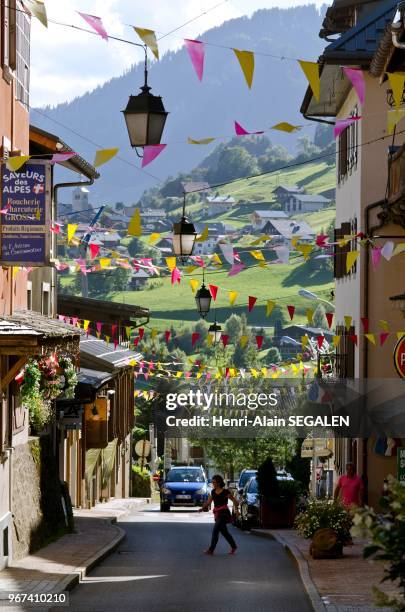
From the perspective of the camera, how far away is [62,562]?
1944cm

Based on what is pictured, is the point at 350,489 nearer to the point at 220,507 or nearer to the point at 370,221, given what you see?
the point at 220,507

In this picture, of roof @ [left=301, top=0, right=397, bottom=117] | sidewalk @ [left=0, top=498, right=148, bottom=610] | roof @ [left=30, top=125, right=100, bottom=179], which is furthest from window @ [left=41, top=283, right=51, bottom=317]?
roof @ [left=301, top=0, right=397, bottom=117]

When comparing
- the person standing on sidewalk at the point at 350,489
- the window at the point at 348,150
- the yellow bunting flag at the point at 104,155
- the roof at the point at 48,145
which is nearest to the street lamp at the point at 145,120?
the yellow bunting flag at the point at 104,155

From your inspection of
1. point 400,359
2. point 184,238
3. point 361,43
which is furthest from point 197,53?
point 361,43

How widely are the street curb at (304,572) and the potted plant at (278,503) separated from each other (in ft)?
8.84

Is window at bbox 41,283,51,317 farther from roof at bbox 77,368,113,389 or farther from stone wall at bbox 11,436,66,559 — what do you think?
stone wall at bbox 11,436,66,559

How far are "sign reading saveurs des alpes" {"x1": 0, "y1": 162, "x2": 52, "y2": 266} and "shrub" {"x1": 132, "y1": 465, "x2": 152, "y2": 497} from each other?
4824cm

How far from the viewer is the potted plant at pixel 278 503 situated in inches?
1262

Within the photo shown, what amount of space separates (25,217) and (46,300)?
12261 millimetres

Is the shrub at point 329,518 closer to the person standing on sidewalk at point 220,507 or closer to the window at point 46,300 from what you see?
the person standing on sidewalk at point 220,507

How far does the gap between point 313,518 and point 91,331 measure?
32227mm

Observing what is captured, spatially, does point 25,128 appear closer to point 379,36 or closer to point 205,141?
point 205,141

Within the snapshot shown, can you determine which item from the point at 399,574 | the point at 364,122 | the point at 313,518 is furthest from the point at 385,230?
the point at 399,574

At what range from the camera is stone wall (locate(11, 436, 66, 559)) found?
19906 millimetres
